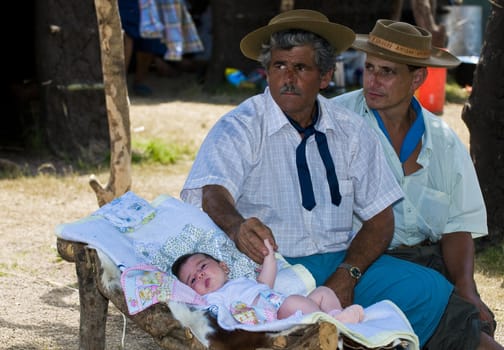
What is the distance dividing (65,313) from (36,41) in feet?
12.9

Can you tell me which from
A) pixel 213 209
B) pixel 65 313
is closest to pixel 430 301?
pixel 213 209

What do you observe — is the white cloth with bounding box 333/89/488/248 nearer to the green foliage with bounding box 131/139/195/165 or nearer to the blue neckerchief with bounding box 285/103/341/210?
the blue neckerchief with bounding box 285/103/341/210

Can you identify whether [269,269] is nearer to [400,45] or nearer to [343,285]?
[343,285]

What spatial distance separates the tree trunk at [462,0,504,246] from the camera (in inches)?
246

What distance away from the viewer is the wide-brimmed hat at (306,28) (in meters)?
3.97

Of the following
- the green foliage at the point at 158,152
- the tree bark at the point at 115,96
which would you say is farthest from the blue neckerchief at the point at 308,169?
the green foliage at the point at 158,152

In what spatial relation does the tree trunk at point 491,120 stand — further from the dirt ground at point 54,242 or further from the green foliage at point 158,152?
the green foliage at point 158,152

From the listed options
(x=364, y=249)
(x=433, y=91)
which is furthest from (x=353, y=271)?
(x=433, y=91)

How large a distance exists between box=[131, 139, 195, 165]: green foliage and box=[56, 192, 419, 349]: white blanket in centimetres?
453

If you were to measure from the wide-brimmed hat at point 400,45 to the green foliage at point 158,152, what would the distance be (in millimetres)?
A: 4236

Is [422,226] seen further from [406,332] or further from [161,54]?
[161,54]

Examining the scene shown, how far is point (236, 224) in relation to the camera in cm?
373

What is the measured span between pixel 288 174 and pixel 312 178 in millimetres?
96

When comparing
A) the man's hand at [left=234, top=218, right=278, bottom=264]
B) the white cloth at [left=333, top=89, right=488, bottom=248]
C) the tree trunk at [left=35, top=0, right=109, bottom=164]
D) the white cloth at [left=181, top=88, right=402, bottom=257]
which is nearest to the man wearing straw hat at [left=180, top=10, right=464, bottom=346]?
the white cloth at [left=181, top=88, right=402, bottom=257]
